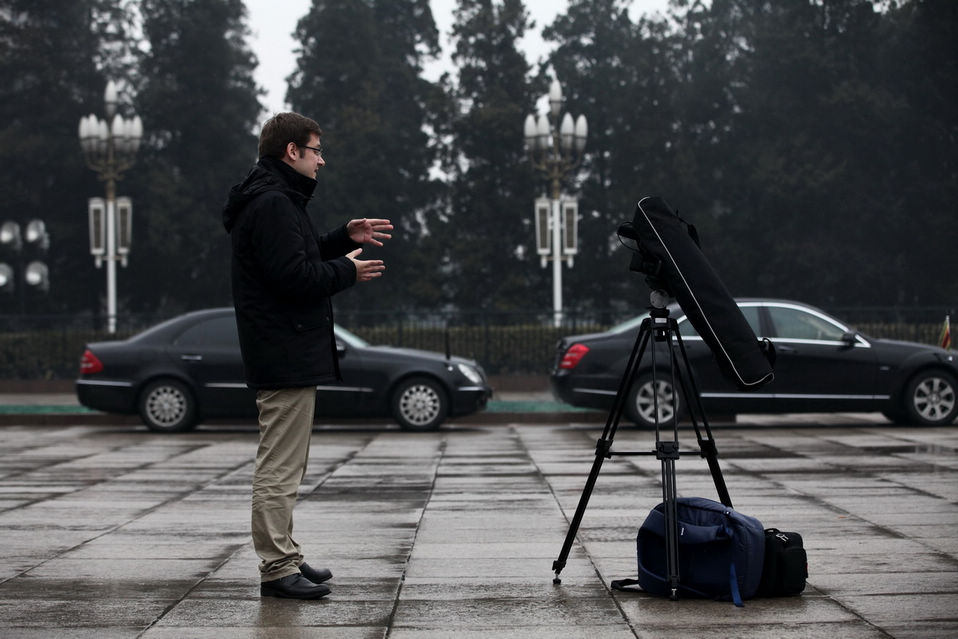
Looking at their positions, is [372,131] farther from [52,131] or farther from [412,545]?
[412,545]

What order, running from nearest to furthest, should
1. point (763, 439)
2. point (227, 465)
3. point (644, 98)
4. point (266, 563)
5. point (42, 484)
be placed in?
1. point (266, 563)
2. point (42, 484)
3. point (227, 465)
4. point (763, 439)
5. point (644, 98)

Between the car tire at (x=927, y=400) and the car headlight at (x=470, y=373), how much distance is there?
502 cm

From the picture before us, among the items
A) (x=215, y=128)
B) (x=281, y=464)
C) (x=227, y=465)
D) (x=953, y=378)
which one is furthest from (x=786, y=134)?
(x=281, y=464)

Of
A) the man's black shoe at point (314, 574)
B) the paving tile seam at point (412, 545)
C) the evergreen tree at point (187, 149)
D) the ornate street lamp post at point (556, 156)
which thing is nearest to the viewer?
the paving tile seam at point (412, 545)

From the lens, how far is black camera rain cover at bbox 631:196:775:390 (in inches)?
220

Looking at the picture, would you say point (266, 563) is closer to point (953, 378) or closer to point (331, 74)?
point (953, 378)

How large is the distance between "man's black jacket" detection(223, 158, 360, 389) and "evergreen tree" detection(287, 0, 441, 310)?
5405 centimetres

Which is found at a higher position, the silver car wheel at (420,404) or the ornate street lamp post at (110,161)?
the ornate street lamp post at (110,161)

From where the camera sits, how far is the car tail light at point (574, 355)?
54.4ft

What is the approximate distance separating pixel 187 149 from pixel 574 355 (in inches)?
1923

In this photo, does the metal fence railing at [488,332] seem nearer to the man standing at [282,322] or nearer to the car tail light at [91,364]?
the car tail light at [91,364]

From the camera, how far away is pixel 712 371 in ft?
53.7

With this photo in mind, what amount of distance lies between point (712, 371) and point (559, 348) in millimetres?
1914

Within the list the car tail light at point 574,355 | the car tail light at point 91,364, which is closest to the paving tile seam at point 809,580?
the car tail light at point 574,355
